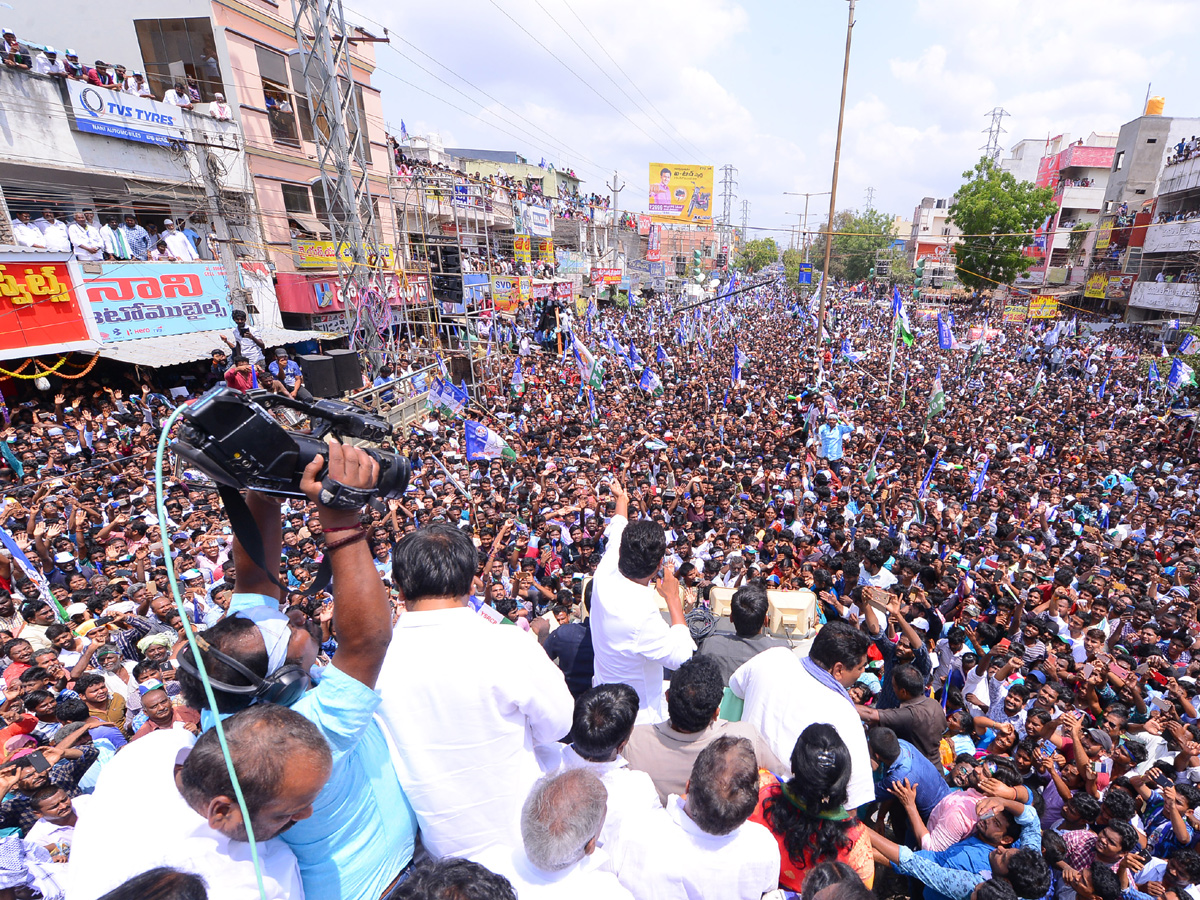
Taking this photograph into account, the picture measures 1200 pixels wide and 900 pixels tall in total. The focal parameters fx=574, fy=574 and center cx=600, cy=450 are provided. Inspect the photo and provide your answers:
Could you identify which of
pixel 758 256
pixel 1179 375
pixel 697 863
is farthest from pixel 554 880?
pixel 758 256

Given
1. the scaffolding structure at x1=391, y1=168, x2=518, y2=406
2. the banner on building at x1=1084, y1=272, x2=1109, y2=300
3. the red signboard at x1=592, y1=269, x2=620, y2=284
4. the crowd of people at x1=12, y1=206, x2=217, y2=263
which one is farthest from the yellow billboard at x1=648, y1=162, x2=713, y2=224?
the crowd of people at x1=12, y1=206, x2=217, y2=263

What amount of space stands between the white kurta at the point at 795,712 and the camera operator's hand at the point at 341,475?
1838mm

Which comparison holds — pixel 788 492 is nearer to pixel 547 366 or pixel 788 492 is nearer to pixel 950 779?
pixel 950 779

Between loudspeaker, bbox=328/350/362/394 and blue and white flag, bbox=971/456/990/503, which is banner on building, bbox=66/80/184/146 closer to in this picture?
loudspeaker, bbox=328/350/362/394

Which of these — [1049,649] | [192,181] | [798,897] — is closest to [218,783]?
[798,897]

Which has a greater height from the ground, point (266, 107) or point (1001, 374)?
point (266, 107)

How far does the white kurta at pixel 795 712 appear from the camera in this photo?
2.19 meters

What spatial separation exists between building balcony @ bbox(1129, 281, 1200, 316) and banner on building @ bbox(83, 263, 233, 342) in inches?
1294

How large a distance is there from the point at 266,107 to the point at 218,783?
19263 millimetres

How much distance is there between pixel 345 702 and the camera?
1.41 meters

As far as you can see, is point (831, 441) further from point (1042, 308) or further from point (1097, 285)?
point (1097, 285)

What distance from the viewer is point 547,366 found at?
1864cm

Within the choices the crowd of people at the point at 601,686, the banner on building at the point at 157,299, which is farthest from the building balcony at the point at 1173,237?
the banner on building at the point at 157,299

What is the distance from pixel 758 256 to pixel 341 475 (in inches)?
4015
